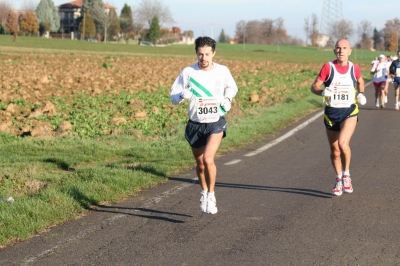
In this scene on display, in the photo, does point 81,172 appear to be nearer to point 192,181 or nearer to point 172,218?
point 192,181

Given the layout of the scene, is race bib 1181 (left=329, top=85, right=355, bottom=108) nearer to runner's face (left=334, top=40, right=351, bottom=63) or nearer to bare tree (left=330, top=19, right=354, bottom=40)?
runner's face (left=334, top=40, right=351, bottom=63)

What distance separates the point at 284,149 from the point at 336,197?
14.7 ft

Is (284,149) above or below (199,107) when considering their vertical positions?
below

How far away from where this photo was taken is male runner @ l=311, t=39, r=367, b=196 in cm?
897

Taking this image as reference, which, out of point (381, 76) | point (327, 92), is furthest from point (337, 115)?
point (381, 76)

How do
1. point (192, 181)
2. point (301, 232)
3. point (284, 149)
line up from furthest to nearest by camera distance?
point (284, 149), point (192, 181), point (301, 232)

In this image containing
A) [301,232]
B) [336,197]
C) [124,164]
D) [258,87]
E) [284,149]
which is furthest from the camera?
[258,87]

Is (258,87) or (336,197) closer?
(336,197)

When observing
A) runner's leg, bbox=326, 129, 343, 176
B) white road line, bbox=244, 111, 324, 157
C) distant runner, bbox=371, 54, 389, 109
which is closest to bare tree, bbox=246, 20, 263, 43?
distant runner, bbox=371, 54, 389, 109

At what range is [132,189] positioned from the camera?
9.20m

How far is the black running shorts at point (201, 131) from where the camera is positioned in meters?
7.71

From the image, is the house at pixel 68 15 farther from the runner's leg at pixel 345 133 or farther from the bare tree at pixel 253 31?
the runner's leg at pixel 345 133

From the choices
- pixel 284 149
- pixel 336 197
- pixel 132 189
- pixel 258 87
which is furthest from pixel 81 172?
pixel 258 87

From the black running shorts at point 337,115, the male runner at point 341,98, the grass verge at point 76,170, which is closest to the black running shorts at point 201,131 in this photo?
the grass verge at point 76,170
